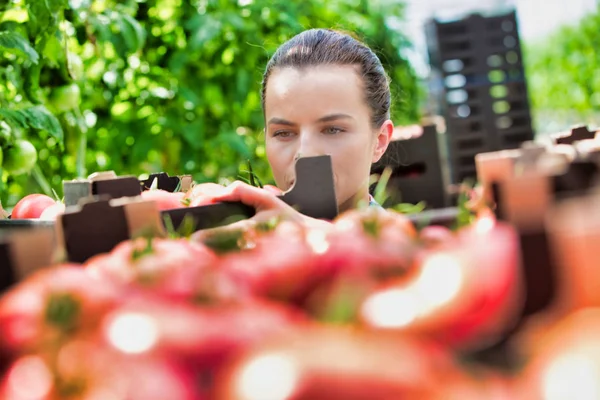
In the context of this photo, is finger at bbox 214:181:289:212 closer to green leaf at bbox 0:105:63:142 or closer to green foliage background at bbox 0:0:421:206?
green leaf at bbox 0:105:63:142

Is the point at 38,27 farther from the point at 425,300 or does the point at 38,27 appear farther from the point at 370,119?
the point at 425,300

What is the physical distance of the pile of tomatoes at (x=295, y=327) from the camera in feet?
1.56

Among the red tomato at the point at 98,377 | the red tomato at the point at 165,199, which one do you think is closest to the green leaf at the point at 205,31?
the red tomato at the point at 165,199

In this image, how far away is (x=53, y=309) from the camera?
58cm

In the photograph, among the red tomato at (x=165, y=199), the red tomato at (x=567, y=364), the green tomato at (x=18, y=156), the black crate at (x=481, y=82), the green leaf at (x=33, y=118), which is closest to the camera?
the red tomato at (x=567, y=364)

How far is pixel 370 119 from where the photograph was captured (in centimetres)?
234

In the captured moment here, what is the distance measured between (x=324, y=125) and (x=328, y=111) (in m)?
0.04

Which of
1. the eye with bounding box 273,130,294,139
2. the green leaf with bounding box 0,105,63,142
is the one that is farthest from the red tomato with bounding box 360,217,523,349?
the green leaf with bounding box 0,105,63,142

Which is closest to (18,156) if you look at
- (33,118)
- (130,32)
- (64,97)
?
(33,118)

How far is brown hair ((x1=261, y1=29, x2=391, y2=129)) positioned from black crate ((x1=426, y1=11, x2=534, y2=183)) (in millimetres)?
4469

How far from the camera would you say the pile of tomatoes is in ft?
1.56

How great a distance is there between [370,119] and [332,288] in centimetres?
174

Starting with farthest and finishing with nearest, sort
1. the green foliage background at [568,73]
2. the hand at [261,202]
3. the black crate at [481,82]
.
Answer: the green foliage background at [568,73], the black crate at [481,82], the hand at [261,202]

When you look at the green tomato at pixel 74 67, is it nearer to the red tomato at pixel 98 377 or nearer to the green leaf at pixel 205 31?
the green leaf at pixel 205 31
